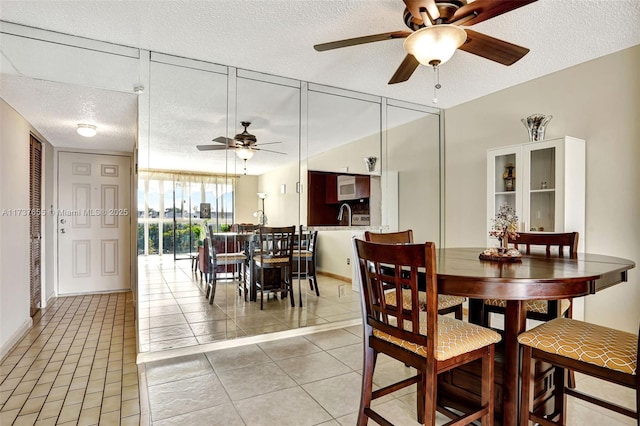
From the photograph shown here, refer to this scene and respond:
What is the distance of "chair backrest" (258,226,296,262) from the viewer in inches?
128

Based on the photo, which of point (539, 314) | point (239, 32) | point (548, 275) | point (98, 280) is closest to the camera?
point (548, 275)

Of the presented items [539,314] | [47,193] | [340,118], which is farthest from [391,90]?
[47,193]

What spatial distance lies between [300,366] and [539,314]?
1645 mm

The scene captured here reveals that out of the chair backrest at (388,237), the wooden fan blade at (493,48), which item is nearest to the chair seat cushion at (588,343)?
the chair backrest at (388,237)

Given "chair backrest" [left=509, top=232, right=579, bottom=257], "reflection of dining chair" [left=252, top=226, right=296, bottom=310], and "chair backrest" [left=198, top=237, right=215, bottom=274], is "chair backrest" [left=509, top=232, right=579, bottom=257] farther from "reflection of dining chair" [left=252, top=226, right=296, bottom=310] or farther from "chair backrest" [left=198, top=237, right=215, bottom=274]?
"chair backrest" [left=198, top=237, right=215, bottom=274]

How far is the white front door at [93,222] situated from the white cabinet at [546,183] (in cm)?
493

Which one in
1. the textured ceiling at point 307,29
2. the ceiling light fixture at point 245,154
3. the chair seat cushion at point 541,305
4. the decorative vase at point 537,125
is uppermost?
the textured ceiling at point 307,29

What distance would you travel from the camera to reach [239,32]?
246 centimetres

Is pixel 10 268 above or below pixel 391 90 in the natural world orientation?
below

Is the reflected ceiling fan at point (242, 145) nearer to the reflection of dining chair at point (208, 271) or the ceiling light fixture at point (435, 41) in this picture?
the reflection of dining chair at point (208, 271)

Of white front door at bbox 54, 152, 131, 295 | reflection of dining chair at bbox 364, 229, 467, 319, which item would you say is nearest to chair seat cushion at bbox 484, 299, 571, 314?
reflection of dining chair at bbox 364, 229, 467, 319

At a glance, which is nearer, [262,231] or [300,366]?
[300,366]

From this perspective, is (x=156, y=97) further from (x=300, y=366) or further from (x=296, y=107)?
(x=300, y=366)

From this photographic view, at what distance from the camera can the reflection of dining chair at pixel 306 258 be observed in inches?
135
